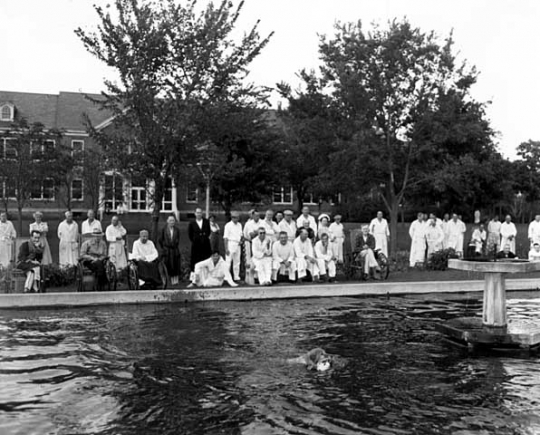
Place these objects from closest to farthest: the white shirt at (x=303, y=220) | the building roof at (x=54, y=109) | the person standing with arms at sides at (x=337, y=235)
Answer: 1. the white shirt at (x=303, y=220)
2. the person standing with arms at sides at (x=337, y=235)
3. the building roof at (x=54, y=109)

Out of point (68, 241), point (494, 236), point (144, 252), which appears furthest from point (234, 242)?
point (494, 236)

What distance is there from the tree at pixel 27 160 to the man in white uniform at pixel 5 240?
463 inches

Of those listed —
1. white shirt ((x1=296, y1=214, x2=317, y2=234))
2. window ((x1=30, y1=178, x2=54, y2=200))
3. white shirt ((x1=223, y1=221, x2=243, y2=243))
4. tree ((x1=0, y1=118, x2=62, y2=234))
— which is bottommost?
white shirt ((x1=223, y1=221, x2=243, y2=243))

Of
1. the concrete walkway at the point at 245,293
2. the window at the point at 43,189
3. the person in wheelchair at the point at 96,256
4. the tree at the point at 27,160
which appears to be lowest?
the concrete walkway at the point at 245,293

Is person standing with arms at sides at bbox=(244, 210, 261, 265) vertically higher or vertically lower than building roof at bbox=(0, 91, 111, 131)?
lower

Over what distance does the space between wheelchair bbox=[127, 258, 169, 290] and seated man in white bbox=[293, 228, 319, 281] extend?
350cm

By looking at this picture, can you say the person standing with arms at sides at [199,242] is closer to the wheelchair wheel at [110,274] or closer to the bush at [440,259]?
the wheelchair wheel at [110,274]

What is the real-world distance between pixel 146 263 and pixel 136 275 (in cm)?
44

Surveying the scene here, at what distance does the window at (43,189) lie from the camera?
29544 millimetres

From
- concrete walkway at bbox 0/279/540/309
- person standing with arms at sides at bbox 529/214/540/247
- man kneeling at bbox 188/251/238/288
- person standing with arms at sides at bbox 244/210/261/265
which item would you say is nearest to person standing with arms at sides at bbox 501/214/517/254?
person standing with arms at sides at bbox 529/214/540/247

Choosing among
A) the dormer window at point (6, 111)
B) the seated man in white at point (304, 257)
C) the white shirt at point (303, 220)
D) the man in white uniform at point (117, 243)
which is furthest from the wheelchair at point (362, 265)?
the dormer window at point (6, 111)

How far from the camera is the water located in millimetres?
6293

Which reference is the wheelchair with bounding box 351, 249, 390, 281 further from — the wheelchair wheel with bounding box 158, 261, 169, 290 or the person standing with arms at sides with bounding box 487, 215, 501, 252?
the person standing with arms at sides with bounding box 487, 215, 501, 252

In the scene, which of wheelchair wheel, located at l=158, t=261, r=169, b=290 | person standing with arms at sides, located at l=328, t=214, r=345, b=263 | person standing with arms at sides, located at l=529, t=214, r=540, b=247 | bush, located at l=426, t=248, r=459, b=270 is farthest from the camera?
person standing with arms at sides, located at l=529, t=214, r=540, b=247
